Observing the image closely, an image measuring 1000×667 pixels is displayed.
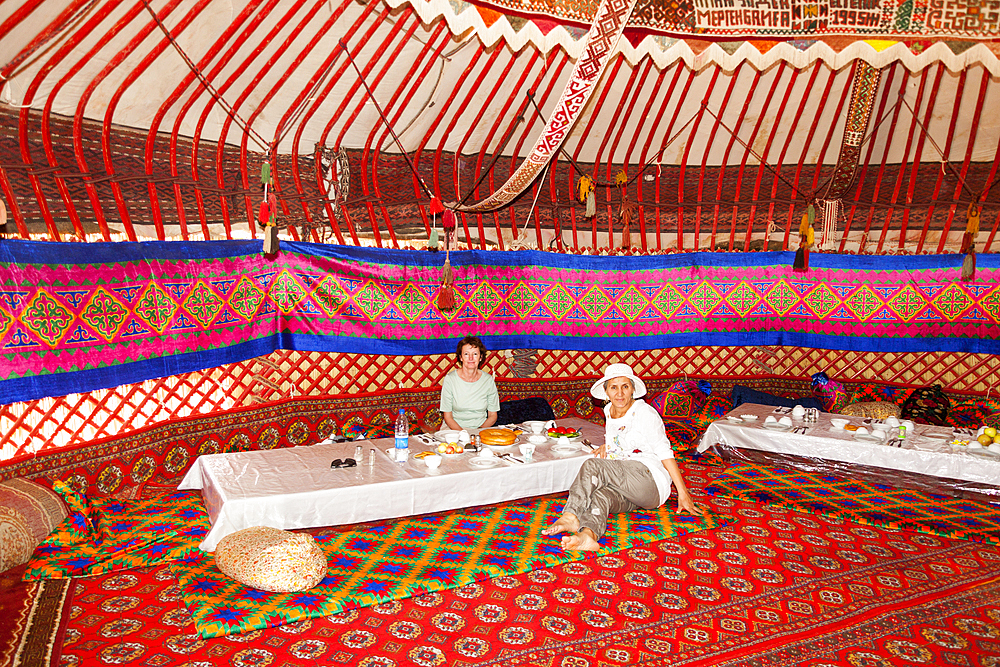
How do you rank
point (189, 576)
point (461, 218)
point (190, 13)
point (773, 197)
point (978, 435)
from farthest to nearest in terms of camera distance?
point (773, 197), point (461, 218), point (978, 435), point (190, 13), point (189, 576)

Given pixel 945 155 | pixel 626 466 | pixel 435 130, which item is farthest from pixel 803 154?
pixel 626 466

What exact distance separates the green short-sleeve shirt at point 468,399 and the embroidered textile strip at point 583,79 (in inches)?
49.7

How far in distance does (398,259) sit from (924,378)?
181 inches

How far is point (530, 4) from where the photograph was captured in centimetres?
362

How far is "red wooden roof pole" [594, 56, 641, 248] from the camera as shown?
5121mm

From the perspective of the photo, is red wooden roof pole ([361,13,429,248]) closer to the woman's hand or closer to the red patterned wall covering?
the red patterned wall covering

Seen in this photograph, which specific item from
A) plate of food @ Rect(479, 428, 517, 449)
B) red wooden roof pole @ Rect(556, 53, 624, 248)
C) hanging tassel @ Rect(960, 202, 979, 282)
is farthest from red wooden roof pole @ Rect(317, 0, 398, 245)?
hanging tassel @ Rect(960, 202, 979, 282)

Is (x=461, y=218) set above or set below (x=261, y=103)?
below

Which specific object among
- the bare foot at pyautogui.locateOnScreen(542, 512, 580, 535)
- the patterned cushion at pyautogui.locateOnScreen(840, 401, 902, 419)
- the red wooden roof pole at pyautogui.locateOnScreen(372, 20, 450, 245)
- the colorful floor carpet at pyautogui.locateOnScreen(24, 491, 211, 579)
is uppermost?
the red wooden roof pole at pyautogui.locateOnScreen(372, 20, 450, 245)

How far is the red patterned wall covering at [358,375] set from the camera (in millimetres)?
3648

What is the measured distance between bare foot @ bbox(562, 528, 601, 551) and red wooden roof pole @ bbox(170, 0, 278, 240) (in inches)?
114

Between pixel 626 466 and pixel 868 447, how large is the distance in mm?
1403

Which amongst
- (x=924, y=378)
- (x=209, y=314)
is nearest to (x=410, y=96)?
(x=209, y=314)

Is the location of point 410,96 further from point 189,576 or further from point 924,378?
point 924,378
